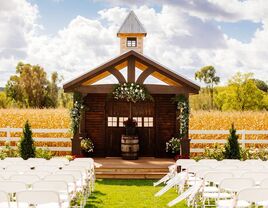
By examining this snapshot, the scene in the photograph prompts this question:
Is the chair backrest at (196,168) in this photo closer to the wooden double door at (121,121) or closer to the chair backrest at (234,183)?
the chair backrest at (234,183)

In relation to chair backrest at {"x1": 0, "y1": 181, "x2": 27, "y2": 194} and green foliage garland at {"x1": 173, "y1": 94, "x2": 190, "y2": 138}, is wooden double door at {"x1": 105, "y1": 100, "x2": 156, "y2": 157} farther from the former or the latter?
chair backrest at {"x1": 0, "y1": 181, "x2": 27, "y2": 194}

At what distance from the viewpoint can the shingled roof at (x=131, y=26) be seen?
63.2 ft

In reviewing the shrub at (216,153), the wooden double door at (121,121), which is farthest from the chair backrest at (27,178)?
the wooden double door at (121,121)

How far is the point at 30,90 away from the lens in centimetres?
5719

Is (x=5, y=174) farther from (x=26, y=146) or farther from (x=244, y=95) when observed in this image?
(x=244, y=95)

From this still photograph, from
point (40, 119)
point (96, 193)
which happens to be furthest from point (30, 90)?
point (96, 193)

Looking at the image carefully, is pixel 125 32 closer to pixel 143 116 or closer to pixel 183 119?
pixel 143 116

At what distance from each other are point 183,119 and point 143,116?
1.96 m

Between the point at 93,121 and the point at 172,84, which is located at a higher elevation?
the point at 172,84

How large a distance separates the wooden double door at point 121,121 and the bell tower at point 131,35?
3.09 meters

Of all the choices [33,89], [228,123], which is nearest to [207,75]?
[33,89]

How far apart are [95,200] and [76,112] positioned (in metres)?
5.66

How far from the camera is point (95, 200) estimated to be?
10.3 metres

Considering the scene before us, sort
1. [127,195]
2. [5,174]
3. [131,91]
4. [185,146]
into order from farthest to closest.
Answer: [185,146], [131,91], [127,195], [5,174]
